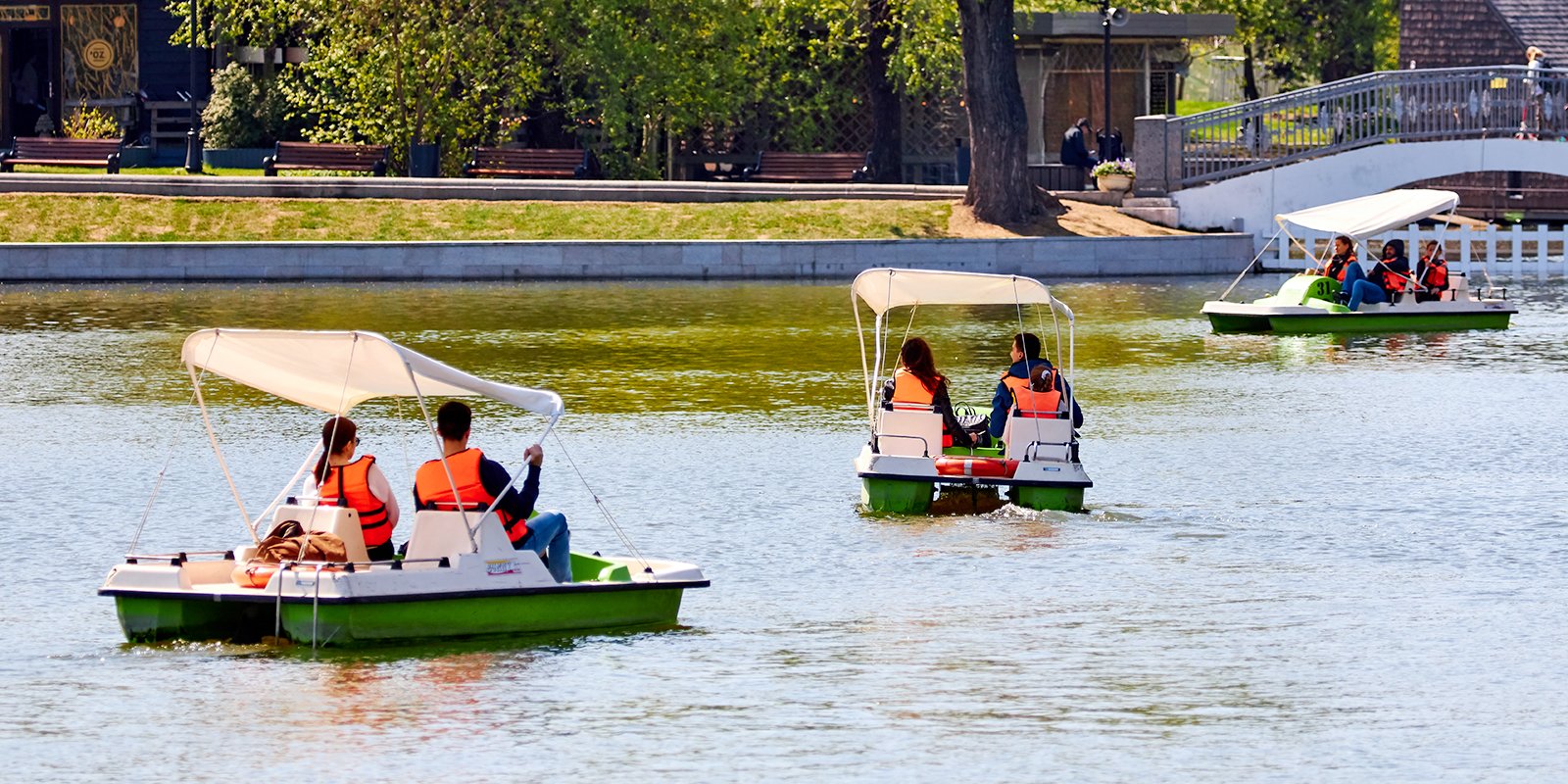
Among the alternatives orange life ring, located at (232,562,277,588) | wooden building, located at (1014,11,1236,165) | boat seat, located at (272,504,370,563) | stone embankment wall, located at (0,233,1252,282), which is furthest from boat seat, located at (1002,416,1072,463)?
wooden building, located at (1014,11,1236,165)

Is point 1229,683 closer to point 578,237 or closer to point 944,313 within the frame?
point 944,313

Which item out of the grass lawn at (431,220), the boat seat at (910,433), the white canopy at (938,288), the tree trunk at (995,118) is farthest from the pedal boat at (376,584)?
the tree trunk at (995,118)

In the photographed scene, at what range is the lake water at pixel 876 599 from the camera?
11617mm

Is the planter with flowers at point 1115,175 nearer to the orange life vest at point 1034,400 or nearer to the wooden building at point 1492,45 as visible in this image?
the wooden building at point 1492,45

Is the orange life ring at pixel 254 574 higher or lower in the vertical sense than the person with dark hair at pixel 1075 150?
lower

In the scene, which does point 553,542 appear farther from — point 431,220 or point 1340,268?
point 431,220

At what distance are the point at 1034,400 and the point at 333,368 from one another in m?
5.86

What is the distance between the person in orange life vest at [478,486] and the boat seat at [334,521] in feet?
1.21

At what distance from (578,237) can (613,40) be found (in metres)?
6.90

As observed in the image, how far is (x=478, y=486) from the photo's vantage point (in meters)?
A: 13.8

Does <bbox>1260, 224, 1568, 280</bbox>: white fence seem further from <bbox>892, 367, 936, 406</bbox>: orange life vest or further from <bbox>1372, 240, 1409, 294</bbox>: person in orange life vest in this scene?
<bbox>892, 367, 936, 406</bbox>: orange life vest

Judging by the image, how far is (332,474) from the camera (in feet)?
45.6

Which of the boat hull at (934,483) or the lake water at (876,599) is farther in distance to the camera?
the boat hull at (934,483)

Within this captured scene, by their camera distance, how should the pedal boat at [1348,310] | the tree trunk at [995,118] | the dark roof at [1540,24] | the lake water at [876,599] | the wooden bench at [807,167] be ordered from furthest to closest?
1. the dark roof at [1540,24]
2. the wooden bench at [807,167]
3. the tree trunk at [995,118]
4. the pedal boat at [1348,310]
5. the lake water at [876,599]
